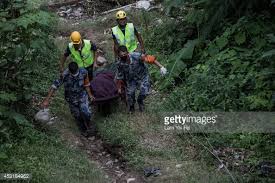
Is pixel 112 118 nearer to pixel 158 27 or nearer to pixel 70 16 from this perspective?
pixel 158 27

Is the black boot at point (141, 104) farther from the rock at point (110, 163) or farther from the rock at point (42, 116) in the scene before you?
the rock at point (42, 116)

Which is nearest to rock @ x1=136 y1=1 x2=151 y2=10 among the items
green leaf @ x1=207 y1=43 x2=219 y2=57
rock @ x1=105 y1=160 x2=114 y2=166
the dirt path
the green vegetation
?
green leaf @ x1=207 y1=43 x2=219 y2=57

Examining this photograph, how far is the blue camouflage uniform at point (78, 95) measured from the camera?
9531mm

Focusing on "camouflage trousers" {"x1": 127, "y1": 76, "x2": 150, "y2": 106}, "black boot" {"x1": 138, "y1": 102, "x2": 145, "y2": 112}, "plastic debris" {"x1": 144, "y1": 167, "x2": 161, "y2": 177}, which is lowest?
"plastic debris" {"x1": 144, "y1": 167, "x2": 161, "y2": 177}

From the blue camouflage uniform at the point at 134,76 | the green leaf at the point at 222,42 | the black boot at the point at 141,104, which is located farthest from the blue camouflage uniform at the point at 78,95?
the green leaf at the point at 222,42

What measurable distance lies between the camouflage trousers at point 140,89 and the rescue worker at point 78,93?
865mm

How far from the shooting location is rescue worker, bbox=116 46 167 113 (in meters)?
9.79

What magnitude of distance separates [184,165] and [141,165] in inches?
28.8

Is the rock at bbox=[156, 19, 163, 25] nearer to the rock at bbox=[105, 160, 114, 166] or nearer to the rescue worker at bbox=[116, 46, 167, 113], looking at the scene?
the rescue worker at bbox=[116, 46, 167, 113]

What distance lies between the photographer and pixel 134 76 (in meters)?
9.98

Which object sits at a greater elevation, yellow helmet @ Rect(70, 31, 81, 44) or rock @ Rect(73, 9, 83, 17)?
yellow helmet @ Rect(70, 31, 81, 44)

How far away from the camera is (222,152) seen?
8539mm

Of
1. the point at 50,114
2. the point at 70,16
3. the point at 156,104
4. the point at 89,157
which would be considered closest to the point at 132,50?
the point at 156,104

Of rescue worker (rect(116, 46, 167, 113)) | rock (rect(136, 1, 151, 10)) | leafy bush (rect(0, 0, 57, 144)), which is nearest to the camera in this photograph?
leafy bush (rect(0, 0, 57, 144))
